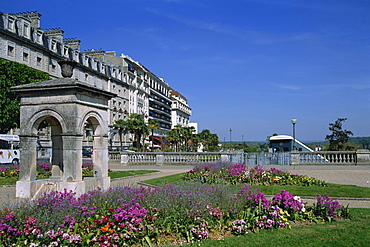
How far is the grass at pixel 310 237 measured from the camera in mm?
6328

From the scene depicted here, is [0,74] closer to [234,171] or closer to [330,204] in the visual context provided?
[234,171]

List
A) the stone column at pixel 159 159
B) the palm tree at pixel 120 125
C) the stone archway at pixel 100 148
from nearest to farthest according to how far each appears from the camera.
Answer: the stone archway at pixel 100 148 → the stone column at pixel 159 159 → the palm tree at pixel 120 125

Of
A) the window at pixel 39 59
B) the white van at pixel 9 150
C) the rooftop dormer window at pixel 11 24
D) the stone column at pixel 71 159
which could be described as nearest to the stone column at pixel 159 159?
the white van at pixel 9 150

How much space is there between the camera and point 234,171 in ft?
53.1

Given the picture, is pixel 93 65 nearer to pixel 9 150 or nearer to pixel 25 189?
pixel 9 150

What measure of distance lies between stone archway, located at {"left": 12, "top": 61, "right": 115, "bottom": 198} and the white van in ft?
79.5

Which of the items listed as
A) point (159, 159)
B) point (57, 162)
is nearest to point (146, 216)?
point (57, 162)

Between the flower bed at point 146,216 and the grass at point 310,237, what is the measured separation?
348mm

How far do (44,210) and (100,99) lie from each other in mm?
5367

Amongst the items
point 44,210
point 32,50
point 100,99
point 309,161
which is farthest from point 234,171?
point 32,50

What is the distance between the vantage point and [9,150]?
3322cm

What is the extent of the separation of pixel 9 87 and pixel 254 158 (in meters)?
27.1

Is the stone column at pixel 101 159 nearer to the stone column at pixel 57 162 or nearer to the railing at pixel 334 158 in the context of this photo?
the stone column at pixel 57 162

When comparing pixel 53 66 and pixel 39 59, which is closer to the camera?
pixel 39 59
